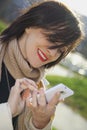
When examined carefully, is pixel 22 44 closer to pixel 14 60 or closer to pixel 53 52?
pixel 14 60

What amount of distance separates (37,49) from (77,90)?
9236mm

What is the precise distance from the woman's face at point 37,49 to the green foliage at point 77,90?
6220 millimetres

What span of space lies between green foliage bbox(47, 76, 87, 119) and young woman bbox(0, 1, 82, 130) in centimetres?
617

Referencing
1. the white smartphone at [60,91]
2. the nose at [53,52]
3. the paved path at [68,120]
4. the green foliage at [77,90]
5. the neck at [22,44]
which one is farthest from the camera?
the green foliage at [77,90]

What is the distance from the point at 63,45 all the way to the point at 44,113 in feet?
1.21

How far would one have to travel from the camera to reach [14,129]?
2.51m

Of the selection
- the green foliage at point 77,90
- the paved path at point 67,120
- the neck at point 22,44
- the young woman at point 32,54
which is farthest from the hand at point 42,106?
the green foliage at point 77,90

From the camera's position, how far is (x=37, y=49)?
2379 millimetres

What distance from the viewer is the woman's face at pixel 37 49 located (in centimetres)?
236

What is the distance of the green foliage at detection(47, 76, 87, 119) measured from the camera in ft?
30.9

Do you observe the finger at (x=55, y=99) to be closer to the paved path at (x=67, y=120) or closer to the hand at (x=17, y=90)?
the hand at (x=17, y=90)

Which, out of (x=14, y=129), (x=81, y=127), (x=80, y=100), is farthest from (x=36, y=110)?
(x=80, y=100)

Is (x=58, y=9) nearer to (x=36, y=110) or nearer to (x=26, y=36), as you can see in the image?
(x=26, y=36)

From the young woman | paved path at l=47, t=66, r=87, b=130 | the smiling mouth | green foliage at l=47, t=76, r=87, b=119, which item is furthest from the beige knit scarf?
green foliage at l=47, t=76, r=87, b=119
